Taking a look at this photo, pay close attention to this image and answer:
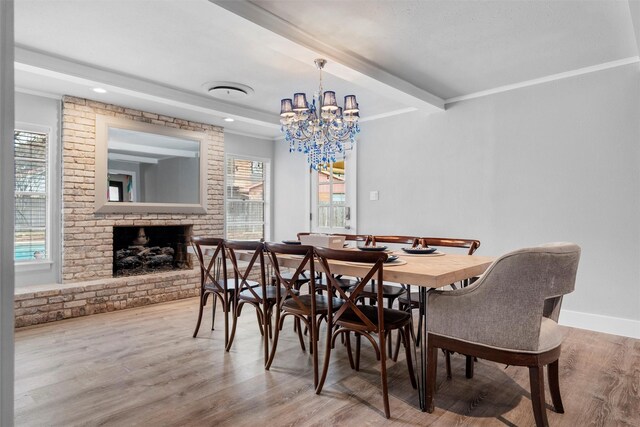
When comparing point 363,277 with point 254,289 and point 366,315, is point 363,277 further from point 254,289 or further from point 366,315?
point 254,289

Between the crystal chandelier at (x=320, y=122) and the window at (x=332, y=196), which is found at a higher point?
the crystal chandelier at (x=320, y=122)

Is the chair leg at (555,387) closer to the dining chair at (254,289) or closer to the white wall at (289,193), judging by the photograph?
the dining chair at (254,289)

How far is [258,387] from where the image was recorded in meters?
2.36

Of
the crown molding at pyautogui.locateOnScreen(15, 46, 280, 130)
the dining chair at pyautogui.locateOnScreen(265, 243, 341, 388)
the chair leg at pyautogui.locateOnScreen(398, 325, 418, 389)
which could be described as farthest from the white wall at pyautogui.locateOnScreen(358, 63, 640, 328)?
the dining chair at pyautogui.locateOnScreen(265, 243, 341, 388)

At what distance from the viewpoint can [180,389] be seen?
2.33 m

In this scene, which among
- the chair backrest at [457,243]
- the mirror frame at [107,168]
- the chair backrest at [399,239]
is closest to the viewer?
the chair backrest at [457,243]

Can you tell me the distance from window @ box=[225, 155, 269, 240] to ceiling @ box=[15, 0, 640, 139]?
188cm

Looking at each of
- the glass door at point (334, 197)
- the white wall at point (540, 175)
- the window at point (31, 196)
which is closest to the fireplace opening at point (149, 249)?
the window at point (31, 196)

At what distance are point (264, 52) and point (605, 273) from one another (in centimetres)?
354

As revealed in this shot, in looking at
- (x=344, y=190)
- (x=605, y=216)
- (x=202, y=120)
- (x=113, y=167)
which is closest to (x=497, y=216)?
(x=605, y=216)

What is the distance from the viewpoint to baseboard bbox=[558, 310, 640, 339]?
3.36 meters

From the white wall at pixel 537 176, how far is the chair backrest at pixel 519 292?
2109 mm

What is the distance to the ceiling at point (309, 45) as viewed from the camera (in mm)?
2531

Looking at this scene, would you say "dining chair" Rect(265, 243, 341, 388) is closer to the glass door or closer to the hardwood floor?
the hardwood floor
